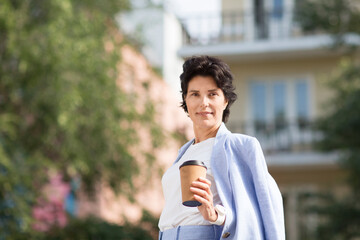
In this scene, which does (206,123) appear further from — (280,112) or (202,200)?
(280,112)

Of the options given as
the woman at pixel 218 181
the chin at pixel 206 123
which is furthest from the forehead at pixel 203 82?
the chin at pixel 206 123

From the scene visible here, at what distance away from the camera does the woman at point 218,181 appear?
3.26 metres

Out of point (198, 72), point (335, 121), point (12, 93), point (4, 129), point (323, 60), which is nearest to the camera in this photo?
point (198, 72)

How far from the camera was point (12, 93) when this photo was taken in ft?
39.9

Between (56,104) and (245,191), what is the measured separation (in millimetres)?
8441

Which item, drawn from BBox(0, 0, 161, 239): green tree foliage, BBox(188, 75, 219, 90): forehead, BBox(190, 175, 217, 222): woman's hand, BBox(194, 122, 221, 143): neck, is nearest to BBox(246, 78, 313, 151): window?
BBox(0, 0, 161, 239): green tree foliage

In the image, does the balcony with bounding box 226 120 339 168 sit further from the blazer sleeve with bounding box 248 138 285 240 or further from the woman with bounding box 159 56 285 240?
the blazer sleeve with bounding box 248 138 285 240

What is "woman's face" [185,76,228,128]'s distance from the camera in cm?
349

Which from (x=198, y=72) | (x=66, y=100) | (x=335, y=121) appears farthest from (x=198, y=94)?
(x=335, y=121)

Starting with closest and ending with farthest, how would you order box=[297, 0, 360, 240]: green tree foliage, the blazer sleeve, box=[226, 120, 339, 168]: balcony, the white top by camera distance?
the blazer sleeve < the white top < box=[297, 0, 360, 240]: green tree foliage < box=[226, 120, 339, 168]: balcony

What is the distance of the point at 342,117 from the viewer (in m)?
14.9

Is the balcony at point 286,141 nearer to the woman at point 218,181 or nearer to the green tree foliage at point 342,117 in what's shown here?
the green tree foliage at point 342,117

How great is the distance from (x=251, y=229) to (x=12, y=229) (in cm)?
958

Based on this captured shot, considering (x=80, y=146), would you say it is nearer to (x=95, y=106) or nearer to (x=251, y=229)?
(x=95, y=106)
